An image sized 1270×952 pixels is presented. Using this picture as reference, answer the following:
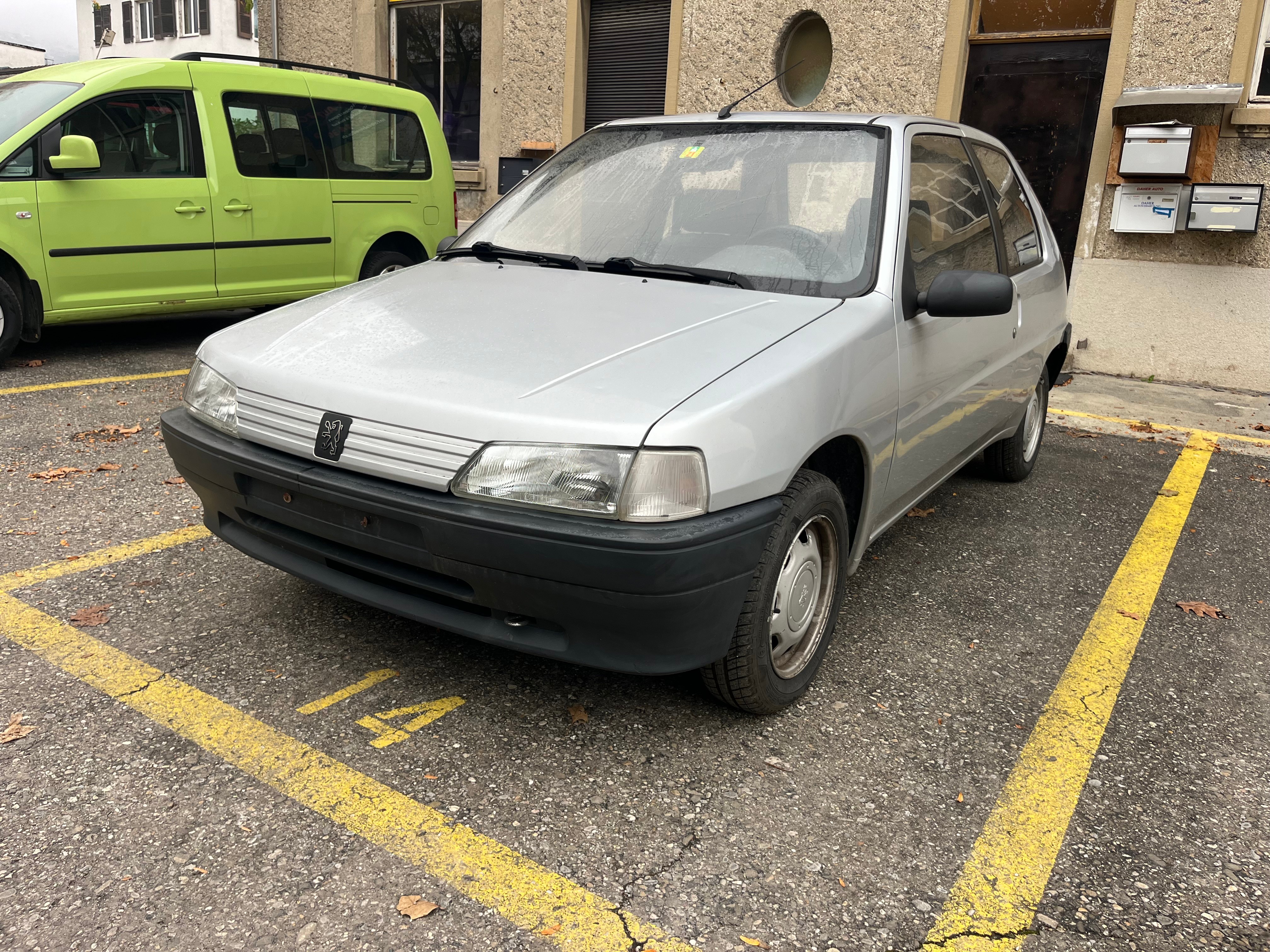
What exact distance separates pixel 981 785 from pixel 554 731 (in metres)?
1.11

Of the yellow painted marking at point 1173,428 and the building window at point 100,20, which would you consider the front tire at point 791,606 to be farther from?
the building window at point 100,20

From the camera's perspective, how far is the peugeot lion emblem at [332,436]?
101 inches

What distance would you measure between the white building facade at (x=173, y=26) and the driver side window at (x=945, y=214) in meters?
41.9

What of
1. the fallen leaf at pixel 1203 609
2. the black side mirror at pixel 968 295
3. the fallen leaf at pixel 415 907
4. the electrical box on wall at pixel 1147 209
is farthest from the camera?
the electrical box on wall at pixel 1147 209

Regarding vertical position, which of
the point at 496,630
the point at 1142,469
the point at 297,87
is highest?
the point at 297,87

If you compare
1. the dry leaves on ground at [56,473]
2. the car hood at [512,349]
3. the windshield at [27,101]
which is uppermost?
the windshield at [27,101]

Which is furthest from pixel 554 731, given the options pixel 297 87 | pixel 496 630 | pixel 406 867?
pixel 297 87

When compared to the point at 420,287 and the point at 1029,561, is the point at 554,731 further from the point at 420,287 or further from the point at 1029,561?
the point at 1029,561

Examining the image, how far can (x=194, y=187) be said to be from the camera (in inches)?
281

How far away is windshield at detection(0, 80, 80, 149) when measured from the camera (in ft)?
21.0

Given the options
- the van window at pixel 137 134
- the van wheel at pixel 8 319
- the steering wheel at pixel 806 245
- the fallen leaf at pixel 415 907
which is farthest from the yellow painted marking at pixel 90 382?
the fallen leaf at pixel 415 907

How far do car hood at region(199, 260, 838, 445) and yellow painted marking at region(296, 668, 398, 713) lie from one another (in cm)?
81

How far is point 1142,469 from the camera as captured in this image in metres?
5.88

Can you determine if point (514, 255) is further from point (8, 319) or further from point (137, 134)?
point (137, 134)
